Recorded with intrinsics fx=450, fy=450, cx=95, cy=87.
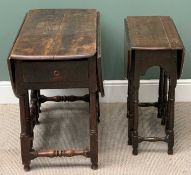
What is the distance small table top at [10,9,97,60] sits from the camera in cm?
212

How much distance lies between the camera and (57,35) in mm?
2332

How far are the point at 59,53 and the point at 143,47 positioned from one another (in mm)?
438

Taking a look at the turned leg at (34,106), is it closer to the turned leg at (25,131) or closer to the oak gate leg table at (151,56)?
the turned leg at (25,131)

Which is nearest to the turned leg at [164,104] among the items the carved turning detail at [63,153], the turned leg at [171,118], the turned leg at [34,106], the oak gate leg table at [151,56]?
the oak gate leg table at [151,56]

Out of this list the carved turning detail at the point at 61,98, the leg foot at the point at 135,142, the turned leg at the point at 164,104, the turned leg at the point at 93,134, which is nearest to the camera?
the turned leg at the point at 93,134

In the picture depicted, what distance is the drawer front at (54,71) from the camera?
2.14 m

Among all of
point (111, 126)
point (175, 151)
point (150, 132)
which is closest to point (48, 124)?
point (111, 126)

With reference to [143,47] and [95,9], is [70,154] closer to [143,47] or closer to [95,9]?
[143,47]

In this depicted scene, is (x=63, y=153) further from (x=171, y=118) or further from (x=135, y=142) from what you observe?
(x=171, y=118)

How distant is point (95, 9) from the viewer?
9.16 feet

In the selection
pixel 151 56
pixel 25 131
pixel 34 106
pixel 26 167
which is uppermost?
pixel 151 56

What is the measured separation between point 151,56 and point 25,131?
767 millimetres

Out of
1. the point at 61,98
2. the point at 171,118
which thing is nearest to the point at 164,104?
the point at 171,118

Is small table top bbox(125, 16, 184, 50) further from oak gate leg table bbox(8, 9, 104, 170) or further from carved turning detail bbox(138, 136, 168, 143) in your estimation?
carved turning detail bbox(138, 136, 168, 143)
